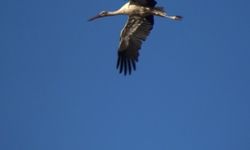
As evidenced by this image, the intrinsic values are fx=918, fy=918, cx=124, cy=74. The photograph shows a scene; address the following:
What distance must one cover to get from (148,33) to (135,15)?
2.14 ft

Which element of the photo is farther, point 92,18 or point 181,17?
point 92,18

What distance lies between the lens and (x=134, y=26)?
25.9 metres

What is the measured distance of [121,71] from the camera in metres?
26.2

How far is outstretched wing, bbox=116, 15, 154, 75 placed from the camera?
25.7 m

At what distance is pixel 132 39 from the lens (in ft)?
85.7

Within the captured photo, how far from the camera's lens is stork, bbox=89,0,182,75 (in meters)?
25.1

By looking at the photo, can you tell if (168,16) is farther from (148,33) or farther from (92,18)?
(92,18)

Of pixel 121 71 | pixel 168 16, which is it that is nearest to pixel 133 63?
pixel 121 71

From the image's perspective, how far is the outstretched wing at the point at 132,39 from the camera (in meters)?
25.7

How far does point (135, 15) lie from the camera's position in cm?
2558

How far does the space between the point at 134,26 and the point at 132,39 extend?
1.34ft

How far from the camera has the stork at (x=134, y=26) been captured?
2506cm

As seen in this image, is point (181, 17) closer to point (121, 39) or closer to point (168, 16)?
point (168, 16)

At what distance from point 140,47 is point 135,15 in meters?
1.05
